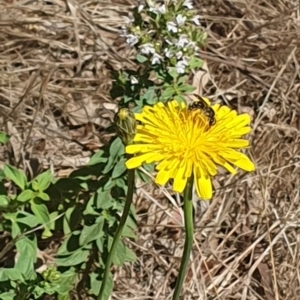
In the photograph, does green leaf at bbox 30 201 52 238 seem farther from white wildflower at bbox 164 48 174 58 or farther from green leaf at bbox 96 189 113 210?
white wildflower at bbox 164 48 174 58

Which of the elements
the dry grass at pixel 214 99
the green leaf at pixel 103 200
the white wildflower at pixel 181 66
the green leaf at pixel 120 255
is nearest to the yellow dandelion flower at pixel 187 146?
the white wildflower at pixel 181 66

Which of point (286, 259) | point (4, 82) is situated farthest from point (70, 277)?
point (4, 82)

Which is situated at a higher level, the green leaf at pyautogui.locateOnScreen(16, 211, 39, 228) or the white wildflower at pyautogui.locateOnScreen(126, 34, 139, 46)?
the white wildflower at pyautogui.locateOnScreen(126, 34, 139, 46)

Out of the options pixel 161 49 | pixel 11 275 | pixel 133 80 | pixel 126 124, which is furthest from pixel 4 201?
pixel 126 124

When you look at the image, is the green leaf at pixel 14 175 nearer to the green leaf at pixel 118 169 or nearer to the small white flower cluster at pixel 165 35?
the green leaf at pixel 118 169

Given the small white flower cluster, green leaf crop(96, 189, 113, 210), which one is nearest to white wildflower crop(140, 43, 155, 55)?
the small white flower cluster

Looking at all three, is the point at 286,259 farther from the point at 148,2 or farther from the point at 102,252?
the point at 148,2
